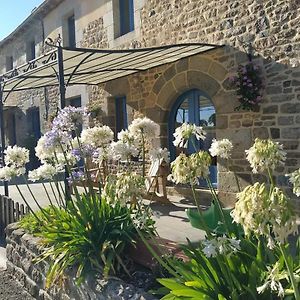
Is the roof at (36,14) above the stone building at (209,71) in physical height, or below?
above

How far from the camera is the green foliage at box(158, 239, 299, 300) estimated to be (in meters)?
2.11

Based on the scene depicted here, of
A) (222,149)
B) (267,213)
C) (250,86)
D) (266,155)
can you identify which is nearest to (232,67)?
(250,86)

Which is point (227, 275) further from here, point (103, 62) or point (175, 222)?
point (103, 62)

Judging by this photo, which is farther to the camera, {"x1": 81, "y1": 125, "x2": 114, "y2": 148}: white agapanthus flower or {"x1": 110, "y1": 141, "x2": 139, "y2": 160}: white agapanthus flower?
{"x1": 81, "y1": 125, "x2": 114, "y2": 148}: white agapanthus flower

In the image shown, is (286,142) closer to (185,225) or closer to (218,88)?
(218,88)

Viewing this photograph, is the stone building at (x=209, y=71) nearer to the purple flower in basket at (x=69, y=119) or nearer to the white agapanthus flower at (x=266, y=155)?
the purple flower in basket at (x=69, y=119)

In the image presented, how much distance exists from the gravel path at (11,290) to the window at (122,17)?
677 cm

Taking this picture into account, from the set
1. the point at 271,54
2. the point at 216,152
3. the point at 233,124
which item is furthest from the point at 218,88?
the point at 216,152

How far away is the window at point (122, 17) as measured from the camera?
30.7 ft

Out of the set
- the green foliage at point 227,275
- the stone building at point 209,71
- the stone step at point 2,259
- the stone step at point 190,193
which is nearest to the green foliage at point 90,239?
the green foliage at point 227,275

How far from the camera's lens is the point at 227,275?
7.18ft

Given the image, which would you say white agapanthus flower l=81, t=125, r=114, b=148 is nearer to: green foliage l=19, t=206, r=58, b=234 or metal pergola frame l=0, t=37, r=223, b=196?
green foliage l=19, t=206, r=58, b=234

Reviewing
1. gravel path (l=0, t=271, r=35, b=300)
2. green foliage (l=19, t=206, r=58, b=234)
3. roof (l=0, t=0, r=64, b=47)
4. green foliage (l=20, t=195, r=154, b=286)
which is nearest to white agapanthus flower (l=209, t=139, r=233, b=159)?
green foliage (l=20, t=195, r=154, b=286)

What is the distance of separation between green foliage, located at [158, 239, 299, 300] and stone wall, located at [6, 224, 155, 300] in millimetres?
362
